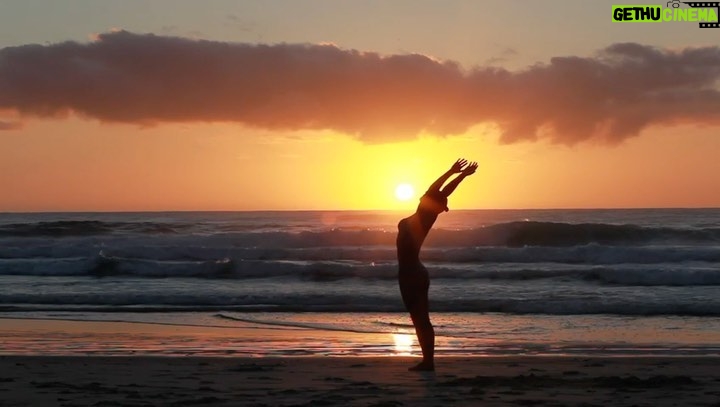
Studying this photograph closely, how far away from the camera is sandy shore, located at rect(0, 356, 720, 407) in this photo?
7.20 meters

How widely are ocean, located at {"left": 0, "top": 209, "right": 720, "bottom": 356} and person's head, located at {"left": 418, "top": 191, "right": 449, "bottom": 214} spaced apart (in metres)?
3.05

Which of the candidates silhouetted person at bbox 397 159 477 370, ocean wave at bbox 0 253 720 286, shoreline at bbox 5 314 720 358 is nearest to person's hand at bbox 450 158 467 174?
silhouetted person at bbox 397 159 477 370

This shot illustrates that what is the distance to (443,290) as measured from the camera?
2097 centimetres

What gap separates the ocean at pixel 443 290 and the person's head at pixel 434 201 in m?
3.05

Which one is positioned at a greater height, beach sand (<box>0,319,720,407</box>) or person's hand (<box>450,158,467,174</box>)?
person's hand (<box>450,158,467,174</box>)

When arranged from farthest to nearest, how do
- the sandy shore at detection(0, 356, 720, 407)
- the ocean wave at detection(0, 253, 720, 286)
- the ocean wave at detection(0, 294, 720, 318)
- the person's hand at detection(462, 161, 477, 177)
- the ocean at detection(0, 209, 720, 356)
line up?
1. the ocean wave at detection(0, 253, 720, 286)
2. the ocean wave at detection(0, 294, 720, 318)
3. the ocean at detection(0, 209, 720, 356)
4. the person's hand at detection(462, 161, 477, 177)
5. the sandy shore at detection(0, 356, 720, 407)

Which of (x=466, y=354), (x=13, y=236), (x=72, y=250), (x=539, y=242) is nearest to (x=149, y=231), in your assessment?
(x=13, y=236)

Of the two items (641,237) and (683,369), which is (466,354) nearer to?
(683,369)

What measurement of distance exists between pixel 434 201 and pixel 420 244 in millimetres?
448

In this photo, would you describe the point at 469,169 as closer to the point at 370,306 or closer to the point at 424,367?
the point at 424,367

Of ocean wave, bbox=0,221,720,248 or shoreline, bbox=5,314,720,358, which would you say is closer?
shoreline, bbox=5,314,720,358

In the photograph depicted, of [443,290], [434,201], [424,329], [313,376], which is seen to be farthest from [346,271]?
[434,201]

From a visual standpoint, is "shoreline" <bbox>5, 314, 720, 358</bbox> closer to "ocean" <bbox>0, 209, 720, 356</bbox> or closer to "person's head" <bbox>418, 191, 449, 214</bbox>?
"ocean" <bbox>0, 209, 720, 356</bbox>

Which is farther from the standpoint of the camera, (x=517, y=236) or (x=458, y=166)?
(x=517, y=236)
